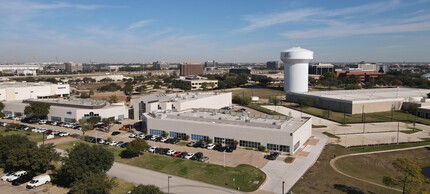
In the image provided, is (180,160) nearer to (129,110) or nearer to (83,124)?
(83,124)

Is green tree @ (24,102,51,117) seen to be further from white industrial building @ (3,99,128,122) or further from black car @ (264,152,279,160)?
black car @ (264,152,279,160)

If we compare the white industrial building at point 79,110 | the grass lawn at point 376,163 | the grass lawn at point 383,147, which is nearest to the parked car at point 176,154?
the grass lawn at point 376,163

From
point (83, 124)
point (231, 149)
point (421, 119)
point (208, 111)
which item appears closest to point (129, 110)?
point (83, 124)

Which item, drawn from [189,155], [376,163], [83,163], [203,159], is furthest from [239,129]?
[83,163]

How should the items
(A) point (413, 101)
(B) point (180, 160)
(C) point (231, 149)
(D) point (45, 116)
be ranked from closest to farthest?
1. (B) point (180, 160)
2. (C) point (231, 149)
3. (D) point (45, 116)
4. (A) point (413, 101)

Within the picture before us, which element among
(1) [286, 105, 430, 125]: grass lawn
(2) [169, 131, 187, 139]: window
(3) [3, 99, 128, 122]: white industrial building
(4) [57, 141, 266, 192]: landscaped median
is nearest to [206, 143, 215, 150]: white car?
(2) [169, 131, 187, 139]: window

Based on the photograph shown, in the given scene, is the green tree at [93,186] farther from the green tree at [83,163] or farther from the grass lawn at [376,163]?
the grass lawn at [376,163]
